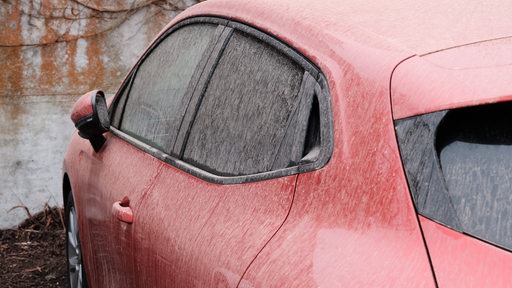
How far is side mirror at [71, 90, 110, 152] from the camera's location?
400 cm

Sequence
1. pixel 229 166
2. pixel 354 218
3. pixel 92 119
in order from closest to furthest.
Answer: pixel 354 218 → pixel 229 166 → pixel 92 119

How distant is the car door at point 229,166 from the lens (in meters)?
2.30

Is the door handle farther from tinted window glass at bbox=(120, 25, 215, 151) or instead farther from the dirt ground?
the dirt ground

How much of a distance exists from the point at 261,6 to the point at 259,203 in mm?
733

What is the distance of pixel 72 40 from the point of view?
7.55m

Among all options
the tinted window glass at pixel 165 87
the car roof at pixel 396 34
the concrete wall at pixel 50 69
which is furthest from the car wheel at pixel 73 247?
the concrete wall at pixel 50 69

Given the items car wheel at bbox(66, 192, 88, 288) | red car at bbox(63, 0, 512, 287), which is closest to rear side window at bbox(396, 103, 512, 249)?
red car at bbox(63, 0, 512, 287)

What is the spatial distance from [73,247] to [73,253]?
32 millimetres

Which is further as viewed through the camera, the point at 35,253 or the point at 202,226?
the point at 35,253

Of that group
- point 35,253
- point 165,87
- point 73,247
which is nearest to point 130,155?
point 165,87

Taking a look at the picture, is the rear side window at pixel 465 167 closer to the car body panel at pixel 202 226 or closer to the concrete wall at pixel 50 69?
the car body panel at pixel 202 226

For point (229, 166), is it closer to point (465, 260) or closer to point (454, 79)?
point (454, 79)

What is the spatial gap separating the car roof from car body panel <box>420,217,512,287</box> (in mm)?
267

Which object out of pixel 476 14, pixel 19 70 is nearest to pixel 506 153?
pixel 476 14
